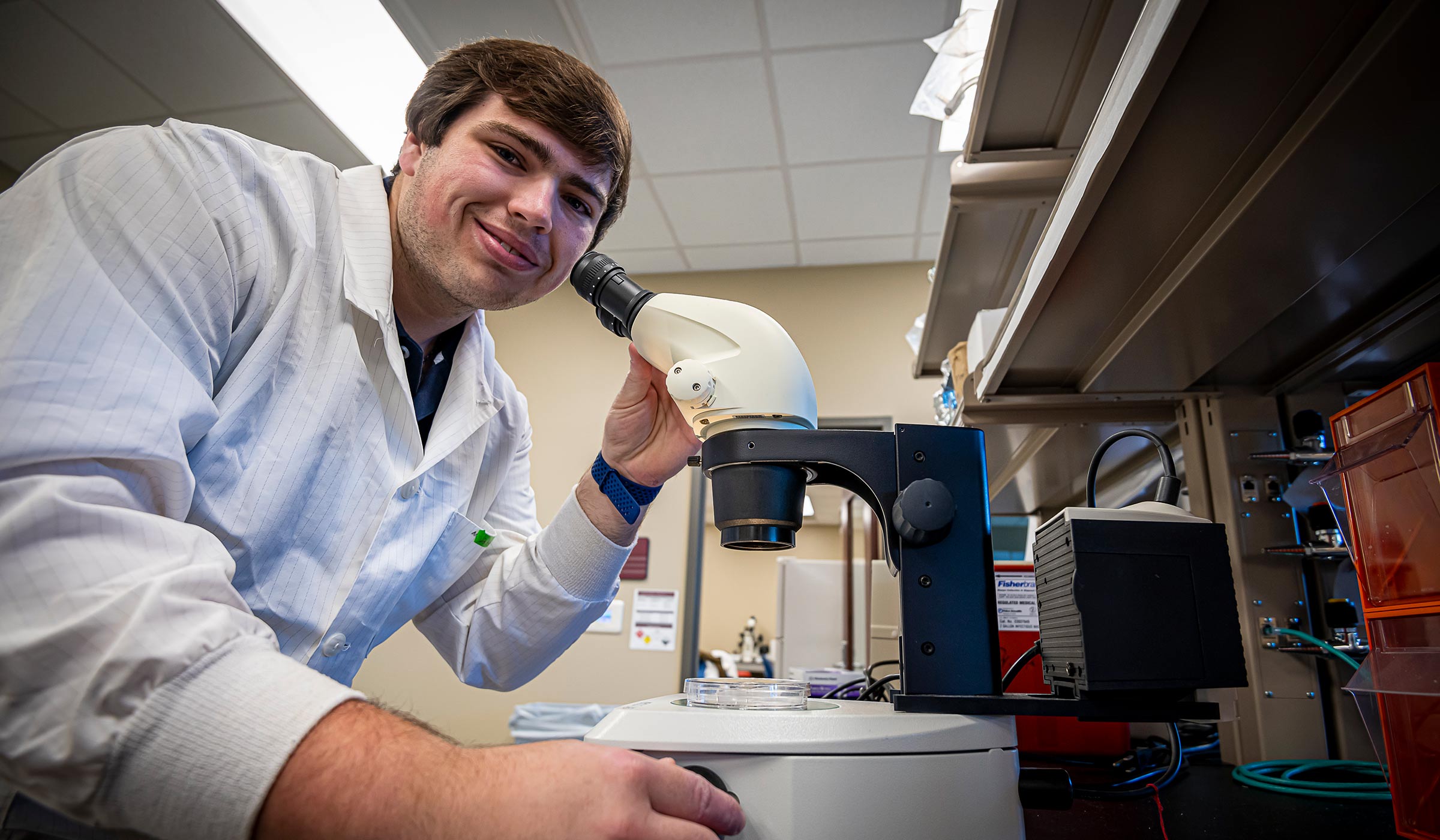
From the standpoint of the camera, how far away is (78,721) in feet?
1.28

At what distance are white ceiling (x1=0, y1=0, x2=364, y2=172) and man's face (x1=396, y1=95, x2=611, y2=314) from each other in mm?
1651

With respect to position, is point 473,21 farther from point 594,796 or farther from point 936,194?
point 594,796

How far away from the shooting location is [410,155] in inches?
46.0

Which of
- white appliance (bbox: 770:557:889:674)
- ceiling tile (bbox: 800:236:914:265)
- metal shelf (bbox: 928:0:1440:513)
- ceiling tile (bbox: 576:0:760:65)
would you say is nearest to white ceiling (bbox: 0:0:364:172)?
ceiling tile (bbox: 576:0:760:65)

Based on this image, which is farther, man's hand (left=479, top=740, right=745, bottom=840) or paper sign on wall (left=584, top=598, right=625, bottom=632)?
paper sign on wall (left=584, top=598, right=625, bottom=632)

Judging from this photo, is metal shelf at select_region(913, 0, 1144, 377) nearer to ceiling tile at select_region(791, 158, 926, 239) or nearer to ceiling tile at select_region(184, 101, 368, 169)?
ceiling tile at select_region(791, 158, 926, 239)

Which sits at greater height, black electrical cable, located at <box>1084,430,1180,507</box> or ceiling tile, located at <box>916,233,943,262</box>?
ceiling tile, located at <box>916,233,943,262</box>

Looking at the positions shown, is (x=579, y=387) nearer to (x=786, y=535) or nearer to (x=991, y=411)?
(x=991, y=411)

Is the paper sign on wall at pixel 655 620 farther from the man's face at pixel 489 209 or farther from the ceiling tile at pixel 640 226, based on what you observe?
the man's face at pixel 489 209

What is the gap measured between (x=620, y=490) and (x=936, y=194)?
2484 mm

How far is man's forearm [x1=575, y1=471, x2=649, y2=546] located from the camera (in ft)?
3.32

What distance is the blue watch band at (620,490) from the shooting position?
1.00 meters

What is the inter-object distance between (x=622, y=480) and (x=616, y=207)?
60 centimetres

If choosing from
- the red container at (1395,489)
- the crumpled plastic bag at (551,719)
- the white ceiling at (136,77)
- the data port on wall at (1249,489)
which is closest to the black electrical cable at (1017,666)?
the red container at (1395,489)
